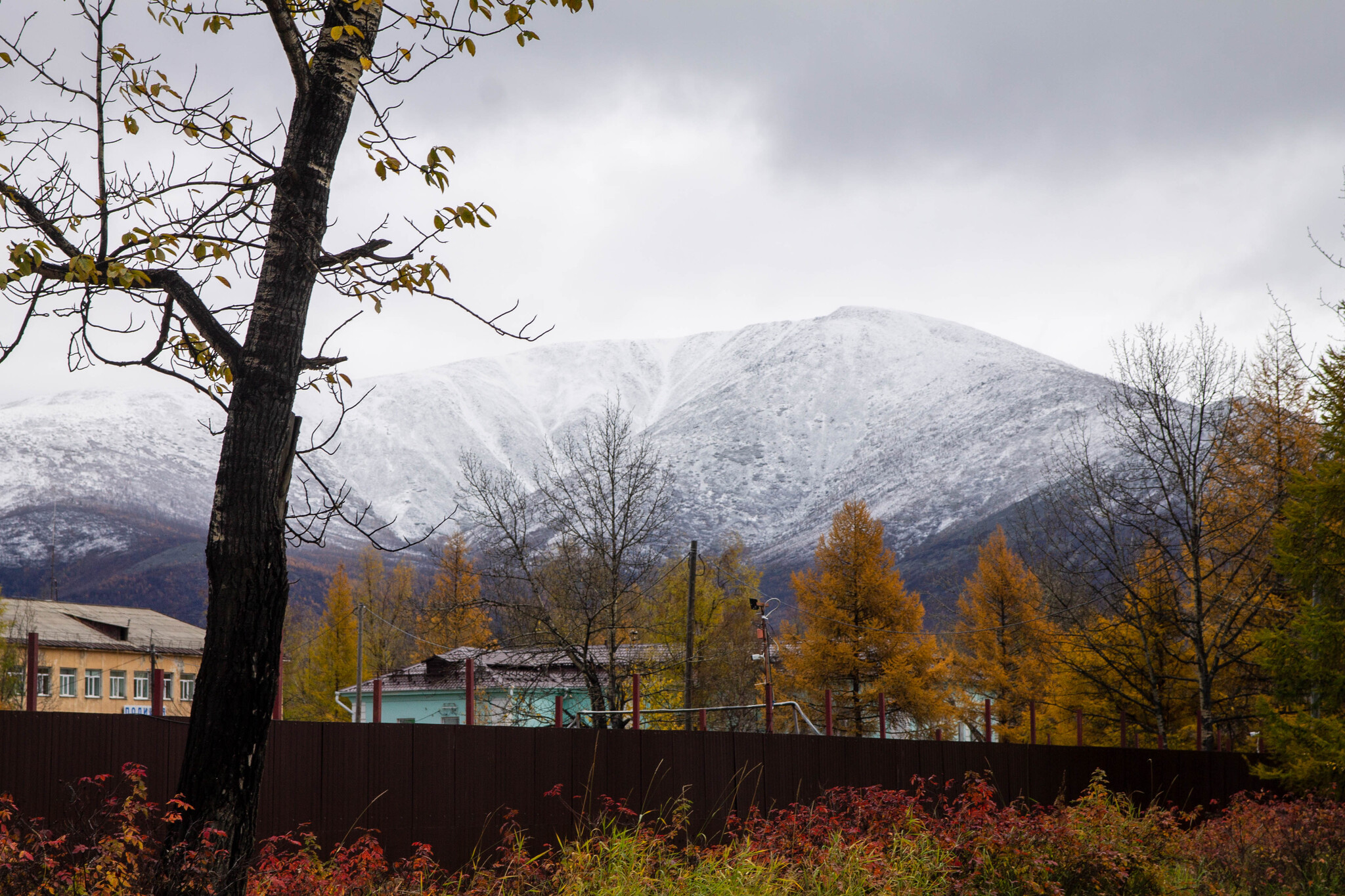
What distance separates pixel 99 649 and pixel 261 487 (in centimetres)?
3804

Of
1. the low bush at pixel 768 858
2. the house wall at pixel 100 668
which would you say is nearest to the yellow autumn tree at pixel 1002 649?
the low bush at pixel 768 858

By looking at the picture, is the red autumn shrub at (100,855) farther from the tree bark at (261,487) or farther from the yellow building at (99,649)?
the yellow building at (99,649)

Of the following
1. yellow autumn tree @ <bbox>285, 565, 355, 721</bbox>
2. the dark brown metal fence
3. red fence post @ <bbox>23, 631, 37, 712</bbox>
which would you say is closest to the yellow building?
yellow autumn tree @ <bbox>285, 565, 355, 721</bbox>

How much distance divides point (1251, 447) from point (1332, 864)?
48.1ft

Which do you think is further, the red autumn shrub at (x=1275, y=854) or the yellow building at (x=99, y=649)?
the yellow building at (x=99, y=649)

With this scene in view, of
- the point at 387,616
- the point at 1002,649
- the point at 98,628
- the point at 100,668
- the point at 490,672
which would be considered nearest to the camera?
the point at 490,672

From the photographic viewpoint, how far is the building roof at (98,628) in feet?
123

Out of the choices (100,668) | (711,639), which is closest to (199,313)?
(711,639)

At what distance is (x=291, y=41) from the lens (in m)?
5.22

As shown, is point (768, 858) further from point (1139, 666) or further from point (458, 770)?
point (1139, 666)

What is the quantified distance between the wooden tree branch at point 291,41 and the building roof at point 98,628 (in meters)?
34.0

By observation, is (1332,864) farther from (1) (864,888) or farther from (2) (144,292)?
(2) (144,292)

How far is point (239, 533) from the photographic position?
4.83m

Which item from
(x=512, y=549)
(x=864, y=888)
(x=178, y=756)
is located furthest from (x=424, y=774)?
(x=512, y=549)
